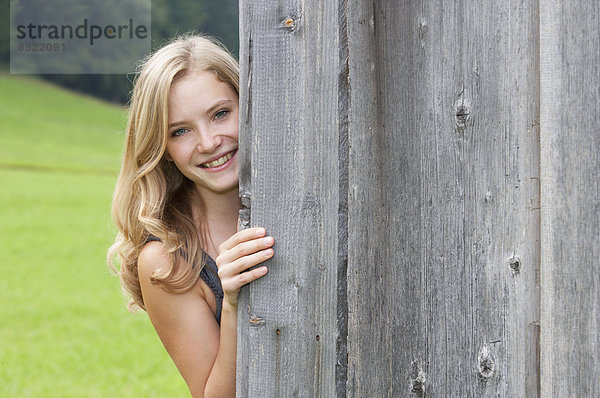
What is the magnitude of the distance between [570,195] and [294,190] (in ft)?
1.82

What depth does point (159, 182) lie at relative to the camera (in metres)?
2.39

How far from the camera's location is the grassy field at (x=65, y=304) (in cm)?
668

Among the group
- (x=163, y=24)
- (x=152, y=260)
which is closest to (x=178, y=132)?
(x=152, y=260)

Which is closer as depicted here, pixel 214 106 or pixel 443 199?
pixel 443 199

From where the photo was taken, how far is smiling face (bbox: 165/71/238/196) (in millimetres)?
2135

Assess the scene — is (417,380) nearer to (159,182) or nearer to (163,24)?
(159,182)

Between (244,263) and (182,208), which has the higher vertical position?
(182,208)

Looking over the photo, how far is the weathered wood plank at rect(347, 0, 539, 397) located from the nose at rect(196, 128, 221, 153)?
679 millimetres

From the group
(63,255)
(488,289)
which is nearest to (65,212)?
(63,255)

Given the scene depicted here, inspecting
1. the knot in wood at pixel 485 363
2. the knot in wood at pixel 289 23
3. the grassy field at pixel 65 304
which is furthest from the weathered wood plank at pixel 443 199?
the grassy field at pixel 65 304

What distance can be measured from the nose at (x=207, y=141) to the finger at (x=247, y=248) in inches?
22.2

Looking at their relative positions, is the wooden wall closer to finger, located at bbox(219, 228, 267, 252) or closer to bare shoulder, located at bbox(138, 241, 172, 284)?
finger, located at bbox(219, 228, 267, 252)

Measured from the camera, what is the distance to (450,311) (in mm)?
1481

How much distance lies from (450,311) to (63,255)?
1188cm
